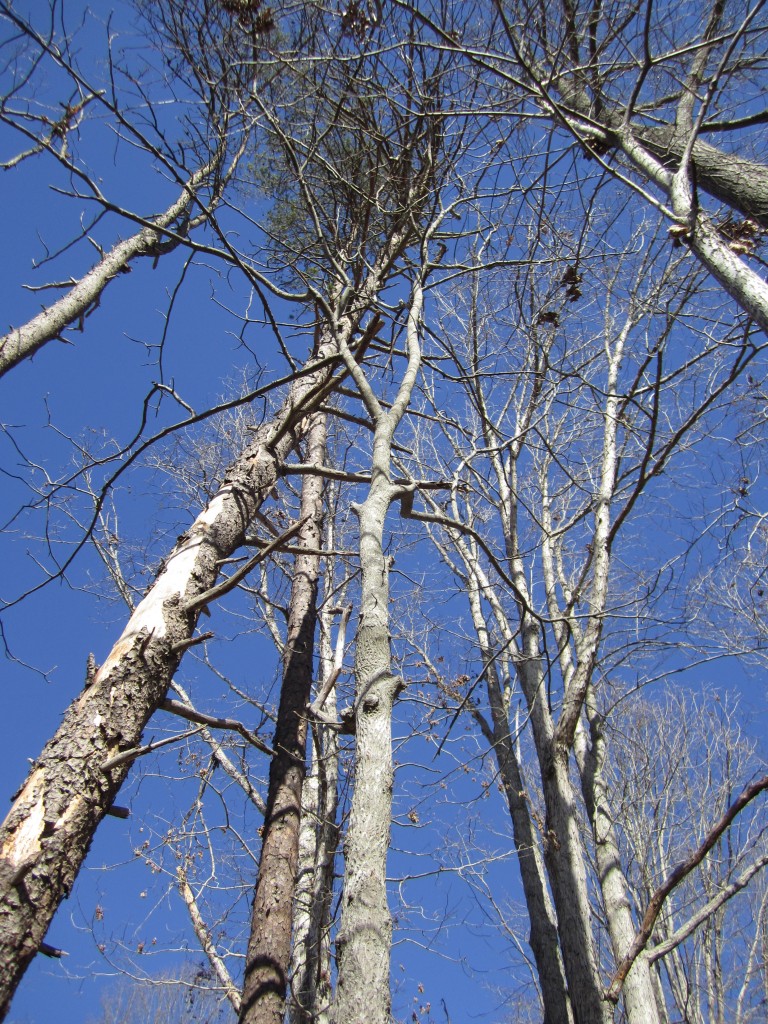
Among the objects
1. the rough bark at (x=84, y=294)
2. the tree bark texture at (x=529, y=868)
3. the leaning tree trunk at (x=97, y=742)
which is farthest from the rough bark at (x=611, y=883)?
the rough bark at (x=84, y=294)

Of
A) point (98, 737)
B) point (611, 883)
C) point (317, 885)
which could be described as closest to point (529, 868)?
point (611, 883)

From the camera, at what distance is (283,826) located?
11.2 feet

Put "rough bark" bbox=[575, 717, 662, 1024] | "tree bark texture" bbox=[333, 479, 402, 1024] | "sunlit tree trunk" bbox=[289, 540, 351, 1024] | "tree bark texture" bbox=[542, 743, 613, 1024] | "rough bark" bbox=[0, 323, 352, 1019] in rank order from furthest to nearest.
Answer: "sunlit tree trunk" bbox=[289, 540, 351, 1024] < "tree bark texture" bbox=[542, 743, 613, 1024] < "rough bark" bbox=[575, 717, 662, 1024] < "rough bark" bbox=[0, 323, 352, 1019] < "tree bark texture" bbox=[333, 479, 402, 1024]

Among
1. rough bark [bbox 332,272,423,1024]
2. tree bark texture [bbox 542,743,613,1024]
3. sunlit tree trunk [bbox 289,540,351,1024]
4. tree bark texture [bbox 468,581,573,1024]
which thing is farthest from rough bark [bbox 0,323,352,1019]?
tree bark texture [bbox 542,743,613,1024]

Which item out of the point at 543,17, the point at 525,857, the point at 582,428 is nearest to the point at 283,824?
the point at 525,857

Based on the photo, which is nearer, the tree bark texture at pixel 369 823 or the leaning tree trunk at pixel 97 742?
the tree bark texture at pixel 369 823

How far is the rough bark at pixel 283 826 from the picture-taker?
2.96 metres

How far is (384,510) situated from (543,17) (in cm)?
239

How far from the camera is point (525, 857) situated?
529 cm

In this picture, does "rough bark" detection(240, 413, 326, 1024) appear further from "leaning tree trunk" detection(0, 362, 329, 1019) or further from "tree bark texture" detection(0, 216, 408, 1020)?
"leaning tree trunk" detection(0, 362, 329, 1019)

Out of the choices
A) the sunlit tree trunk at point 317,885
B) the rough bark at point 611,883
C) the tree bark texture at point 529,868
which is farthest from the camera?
the sunlit tree trunk at point 317,885

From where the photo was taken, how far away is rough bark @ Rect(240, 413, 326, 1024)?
2961mm

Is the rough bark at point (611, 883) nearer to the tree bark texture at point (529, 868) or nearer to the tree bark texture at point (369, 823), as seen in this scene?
the tree bark texture at point (529, 868)

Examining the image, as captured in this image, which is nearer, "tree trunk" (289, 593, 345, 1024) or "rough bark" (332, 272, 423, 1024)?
"rough bark" (332, 272, 423, 1024)
